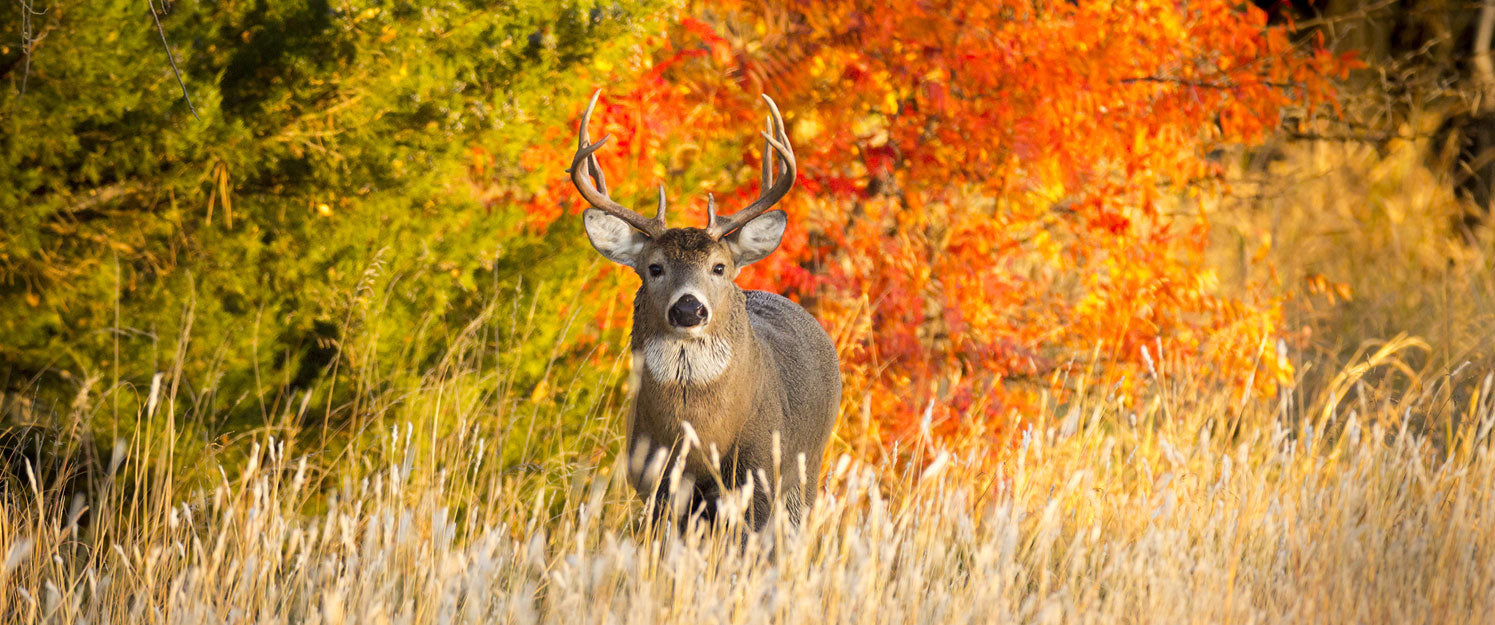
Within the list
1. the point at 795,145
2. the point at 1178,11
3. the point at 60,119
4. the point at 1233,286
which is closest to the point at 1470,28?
the point at 1233,286

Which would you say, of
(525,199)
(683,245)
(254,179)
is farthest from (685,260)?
(254,179)

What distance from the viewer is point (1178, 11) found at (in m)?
6.63

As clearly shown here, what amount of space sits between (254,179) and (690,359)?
2015 millimetres

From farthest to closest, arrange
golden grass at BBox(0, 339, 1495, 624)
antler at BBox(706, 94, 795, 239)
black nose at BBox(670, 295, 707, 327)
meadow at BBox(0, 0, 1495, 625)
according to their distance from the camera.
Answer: antler at BBox(706, 94, 795, 239) → black nose at BBox(670, 295, 707, 327) → meadow at BBox(0, 0, 1495, 625) → golden grass at BBox(0, 339, 1495, 624)

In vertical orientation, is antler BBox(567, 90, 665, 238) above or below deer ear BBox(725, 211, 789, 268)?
above

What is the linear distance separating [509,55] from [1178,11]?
3142 millimetres

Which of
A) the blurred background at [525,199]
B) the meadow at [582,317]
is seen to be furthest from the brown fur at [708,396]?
the blurred background at [525,199]

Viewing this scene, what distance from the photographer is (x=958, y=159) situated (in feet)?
21.7

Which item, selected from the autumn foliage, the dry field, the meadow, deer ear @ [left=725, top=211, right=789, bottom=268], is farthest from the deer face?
the autumn foliage

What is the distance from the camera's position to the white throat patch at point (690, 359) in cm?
457

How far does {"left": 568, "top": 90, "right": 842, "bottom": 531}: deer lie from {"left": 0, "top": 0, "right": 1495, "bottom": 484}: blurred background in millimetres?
578

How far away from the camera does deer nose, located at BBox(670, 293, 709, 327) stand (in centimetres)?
435

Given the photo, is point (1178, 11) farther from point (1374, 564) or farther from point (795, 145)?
point (1374, 564)

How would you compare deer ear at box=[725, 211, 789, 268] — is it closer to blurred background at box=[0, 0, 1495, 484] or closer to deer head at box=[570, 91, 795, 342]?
deer head at box=[570, 91, 795, 342]
